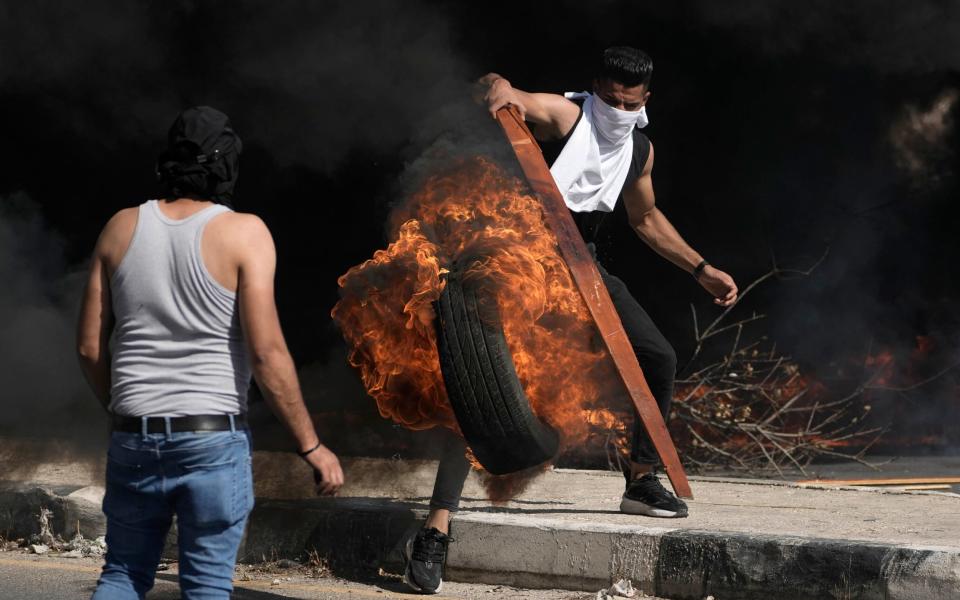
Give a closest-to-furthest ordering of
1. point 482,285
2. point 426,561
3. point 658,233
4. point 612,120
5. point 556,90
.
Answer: point 482,285 < point 426,561 < point 612,120 < point 658,233 < point 556,90

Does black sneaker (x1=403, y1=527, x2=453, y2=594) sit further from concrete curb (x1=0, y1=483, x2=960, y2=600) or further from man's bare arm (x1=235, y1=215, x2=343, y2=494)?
man's bare arm (x1=235, y1=215, x2=343, y2=494)

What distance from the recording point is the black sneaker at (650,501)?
5.61 metres

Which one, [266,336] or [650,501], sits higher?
[266,336]

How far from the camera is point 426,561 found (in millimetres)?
5012

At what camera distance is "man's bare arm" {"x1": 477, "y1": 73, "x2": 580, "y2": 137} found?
5266 millimetres


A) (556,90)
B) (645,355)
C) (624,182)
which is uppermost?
(556,90)

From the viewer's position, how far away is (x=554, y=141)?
18.9ft

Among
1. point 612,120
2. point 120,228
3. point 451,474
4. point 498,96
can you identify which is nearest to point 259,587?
point 451,474

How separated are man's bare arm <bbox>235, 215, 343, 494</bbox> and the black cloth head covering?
128 mm

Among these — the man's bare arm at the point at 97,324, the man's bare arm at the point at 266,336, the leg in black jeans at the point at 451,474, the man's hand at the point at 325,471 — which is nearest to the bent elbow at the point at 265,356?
the man's bare arm at the point at 266,336

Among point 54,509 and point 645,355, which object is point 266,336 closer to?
point 645,355

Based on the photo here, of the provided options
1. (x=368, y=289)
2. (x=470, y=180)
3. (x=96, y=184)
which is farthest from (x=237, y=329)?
(x=96, y=184)

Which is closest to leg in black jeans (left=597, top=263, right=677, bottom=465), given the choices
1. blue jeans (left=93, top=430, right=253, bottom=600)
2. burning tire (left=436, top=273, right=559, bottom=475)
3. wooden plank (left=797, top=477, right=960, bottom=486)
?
burning tire (left=436, top=273, right=559, bottom=475)

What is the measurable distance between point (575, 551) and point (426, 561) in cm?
60
